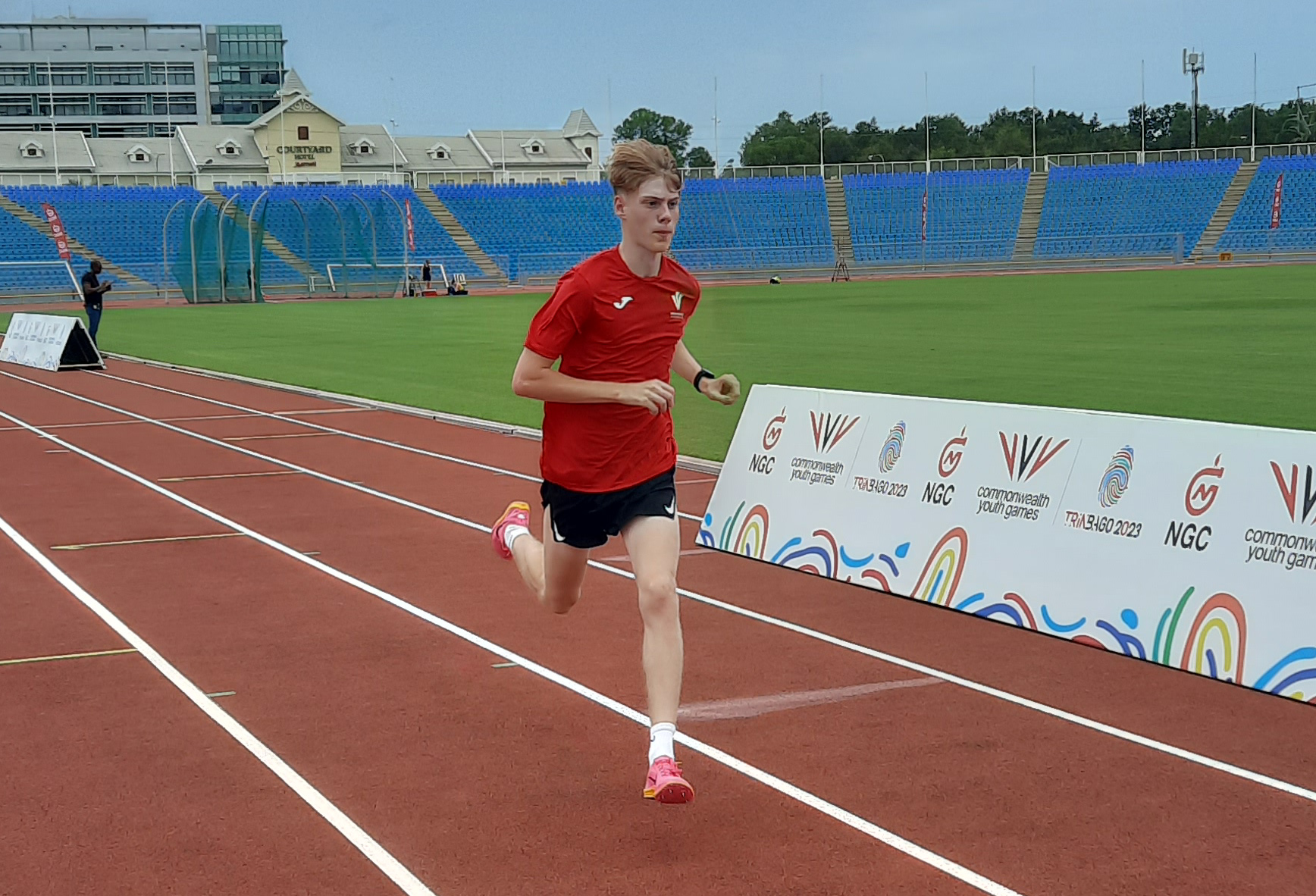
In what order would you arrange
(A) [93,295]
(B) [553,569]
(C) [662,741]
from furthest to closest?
(A) [93,295]
(B) [553,569]
(C) [662,741]

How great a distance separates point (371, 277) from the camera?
6088 centimetres

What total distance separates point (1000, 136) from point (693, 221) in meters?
56.2

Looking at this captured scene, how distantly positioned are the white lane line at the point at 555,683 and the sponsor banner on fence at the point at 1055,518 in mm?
2269

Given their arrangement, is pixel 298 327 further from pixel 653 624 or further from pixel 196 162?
pixel 196 162

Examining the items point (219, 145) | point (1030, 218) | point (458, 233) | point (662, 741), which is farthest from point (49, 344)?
point (219, 145)

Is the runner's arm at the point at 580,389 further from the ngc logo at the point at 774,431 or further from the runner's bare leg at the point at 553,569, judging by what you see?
the ngc logo at the point at 774,431

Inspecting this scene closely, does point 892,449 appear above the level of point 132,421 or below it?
above

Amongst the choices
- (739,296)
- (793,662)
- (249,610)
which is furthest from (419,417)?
(739,296)

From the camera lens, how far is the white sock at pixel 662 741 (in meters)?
4.76

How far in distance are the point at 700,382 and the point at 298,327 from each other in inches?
1346

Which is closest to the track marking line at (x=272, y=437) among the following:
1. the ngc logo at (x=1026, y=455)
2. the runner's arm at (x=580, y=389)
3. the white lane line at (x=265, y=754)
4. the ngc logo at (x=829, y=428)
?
the white lane line at (x=265, y=754)

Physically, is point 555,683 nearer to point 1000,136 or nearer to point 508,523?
point 508,523

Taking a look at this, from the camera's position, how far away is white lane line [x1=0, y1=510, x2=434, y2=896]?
439 centimetres

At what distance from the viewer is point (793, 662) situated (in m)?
6.75
